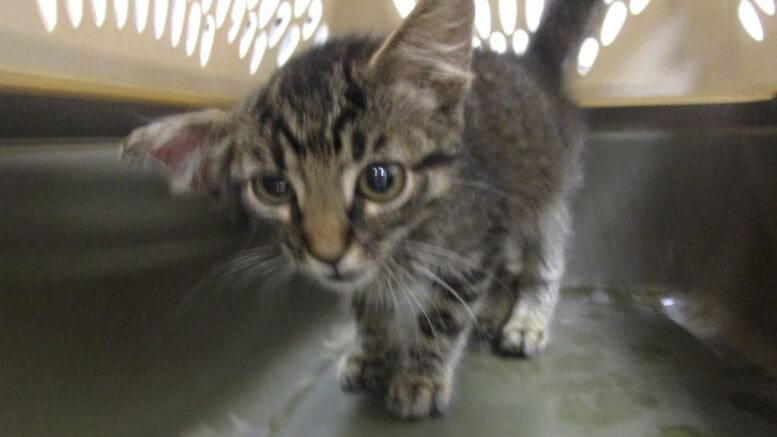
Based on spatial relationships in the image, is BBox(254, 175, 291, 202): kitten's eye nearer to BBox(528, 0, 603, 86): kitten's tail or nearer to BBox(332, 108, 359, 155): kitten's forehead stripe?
BBox(332, 108, 359, 155): kitten's forehead stripe

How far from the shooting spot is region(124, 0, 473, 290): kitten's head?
729 millimetres

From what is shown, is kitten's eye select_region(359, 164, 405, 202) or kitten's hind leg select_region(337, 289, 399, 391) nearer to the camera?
kitten's eye select_region(359, 164, 405, 202)

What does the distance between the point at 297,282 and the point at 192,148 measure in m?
0.33

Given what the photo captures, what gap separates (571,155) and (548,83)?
12cm

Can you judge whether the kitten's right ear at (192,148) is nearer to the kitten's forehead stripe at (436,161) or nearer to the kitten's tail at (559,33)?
the kitten's forehead stripe at (436,161)

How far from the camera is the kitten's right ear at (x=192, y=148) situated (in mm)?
736

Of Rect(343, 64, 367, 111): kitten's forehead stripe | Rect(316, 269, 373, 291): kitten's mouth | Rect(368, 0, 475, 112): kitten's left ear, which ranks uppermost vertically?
Rect(368, 0, 475, 112): kitten's left ear

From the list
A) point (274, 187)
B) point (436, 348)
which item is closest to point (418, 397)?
point (436, 348)

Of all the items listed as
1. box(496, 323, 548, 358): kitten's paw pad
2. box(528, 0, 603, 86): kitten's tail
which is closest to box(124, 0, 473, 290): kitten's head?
box(496, 323, 548, 358): kitten's paw pad

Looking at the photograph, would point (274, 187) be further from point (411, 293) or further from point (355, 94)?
point (411, 293)

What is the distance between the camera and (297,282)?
109 cm

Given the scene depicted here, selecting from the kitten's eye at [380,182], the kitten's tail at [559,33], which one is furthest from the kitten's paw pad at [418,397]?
the kitten's tail at [559,33]

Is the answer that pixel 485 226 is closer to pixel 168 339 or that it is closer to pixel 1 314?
pixel 168 339

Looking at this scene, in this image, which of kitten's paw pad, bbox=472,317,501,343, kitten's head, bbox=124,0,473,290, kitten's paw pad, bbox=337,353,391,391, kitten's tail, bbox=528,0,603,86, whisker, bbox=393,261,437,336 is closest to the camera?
kitten's head, bbox=124,0,473,290
